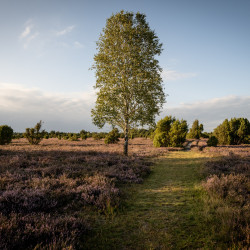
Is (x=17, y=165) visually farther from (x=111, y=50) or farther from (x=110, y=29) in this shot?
(x=110, y=29)

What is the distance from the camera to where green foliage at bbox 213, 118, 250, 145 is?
1452 inches

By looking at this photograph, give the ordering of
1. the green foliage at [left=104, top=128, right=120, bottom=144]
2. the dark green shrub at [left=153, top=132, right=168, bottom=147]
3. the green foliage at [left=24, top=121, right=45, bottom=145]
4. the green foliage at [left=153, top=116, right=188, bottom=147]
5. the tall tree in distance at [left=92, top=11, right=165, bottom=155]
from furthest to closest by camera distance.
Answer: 1. the green foliage at [left=104, top=128, right=120, bottom=144]
2. the green foliage at [left=24, top=121, right=45, bottom=145]
3. the dark green shrub at [left=153, top=132, right=168, bottom=147]
4. the green foliage at [left=153, top=116, right=188, bottom=147]
5. the tall tree in distance at [left=92, top=11, right=165, bottom=155]

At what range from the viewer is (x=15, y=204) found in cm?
510

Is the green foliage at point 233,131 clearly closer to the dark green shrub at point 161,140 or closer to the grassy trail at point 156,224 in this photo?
the dark green shrub at point 161,140

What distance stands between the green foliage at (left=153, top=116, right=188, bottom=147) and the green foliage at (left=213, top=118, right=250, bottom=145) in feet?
38.0

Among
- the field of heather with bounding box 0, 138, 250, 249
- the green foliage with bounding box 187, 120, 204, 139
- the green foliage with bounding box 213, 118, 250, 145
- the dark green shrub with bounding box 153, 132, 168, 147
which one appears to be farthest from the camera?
the green foliage with bounding box 187, 120, 204, 139

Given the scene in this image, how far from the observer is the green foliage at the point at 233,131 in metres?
36.9

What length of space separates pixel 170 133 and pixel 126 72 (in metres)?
17.0

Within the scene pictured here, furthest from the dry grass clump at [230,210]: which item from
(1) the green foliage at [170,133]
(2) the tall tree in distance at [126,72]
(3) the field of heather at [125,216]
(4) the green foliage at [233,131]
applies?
(4) the green foliage at [233,131]

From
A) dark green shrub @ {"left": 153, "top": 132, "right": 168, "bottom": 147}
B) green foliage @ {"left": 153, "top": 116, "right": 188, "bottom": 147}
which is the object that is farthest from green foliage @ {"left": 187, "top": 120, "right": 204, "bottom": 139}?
dark green shrub @ {"left": 153, "top": 132, "right": 168, "bottom": 147}

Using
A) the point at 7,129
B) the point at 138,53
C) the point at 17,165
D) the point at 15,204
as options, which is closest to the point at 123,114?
the point at 138,53

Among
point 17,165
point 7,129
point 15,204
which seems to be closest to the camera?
point 15,204

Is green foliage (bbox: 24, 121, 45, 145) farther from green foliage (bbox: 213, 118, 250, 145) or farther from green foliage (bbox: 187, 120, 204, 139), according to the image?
green foliage (bbox: 187, 120, 204, 139)

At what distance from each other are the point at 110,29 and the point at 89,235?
2123 centimetres
